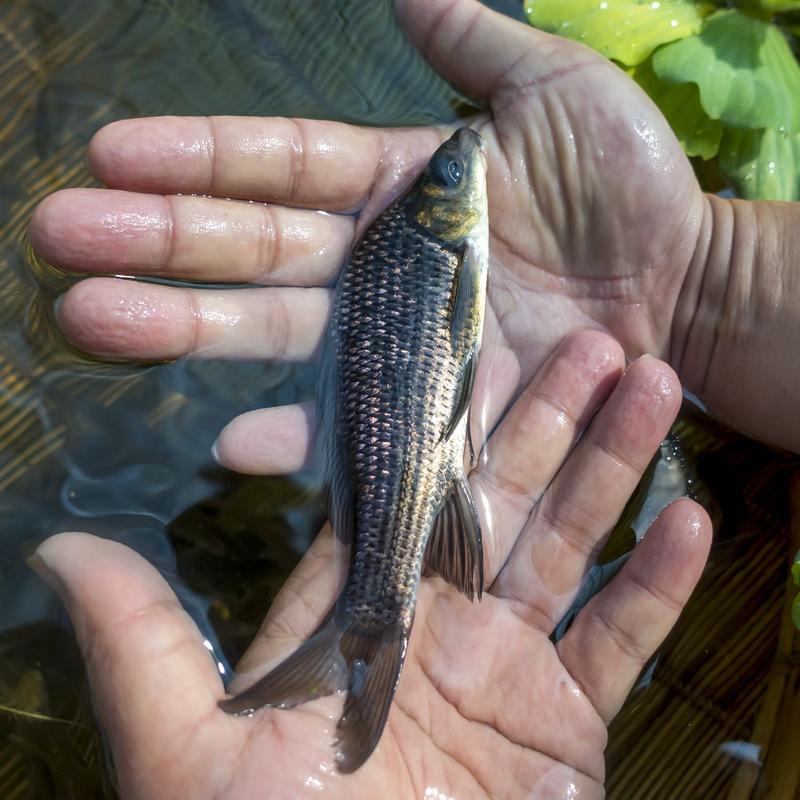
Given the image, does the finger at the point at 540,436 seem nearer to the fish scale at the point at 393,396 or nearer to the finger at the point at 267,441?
the fish scale at the point at 393,396

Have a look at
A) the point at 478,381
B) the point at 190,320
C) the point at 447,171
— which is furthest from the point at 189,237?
the point at 478,381

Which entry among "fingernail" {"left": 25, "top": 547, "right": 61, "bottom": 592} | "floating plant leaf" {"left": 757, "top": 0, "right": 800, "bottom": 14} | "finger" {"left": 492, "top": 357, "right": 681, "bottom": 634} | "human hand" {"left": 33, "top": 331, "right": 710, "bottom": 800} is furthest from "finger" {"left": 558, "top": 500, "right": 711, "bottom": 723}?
"floating plant leaf" {"left": 757, "top": 0, "right": 800, "bottom": 14}

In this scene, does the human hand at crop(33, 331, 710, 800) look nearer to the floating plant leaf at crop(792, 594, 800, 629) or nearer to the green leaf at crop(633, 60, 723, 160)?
the floating plant leaf at crop(792, 594, 800, 629)

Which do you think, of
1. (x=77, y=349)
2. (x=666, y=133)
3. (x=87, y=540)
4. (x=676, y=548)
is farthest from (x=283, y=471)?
(x=666, y=133)

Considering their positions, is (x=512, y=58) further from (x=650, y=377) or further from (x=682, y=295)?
(x=650, y=377)

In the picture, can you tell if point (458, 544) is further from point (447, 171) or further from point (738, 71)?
point (738, 71)

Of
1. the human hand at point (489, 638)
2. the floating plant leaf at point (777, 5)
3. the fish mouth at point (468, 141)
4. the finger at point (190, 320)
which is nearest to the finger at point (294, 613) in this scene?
the human hand at point (489, 638)
